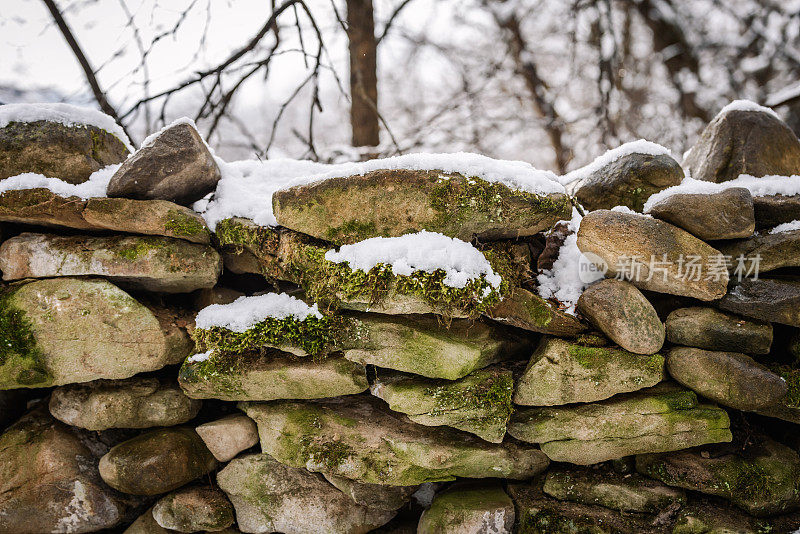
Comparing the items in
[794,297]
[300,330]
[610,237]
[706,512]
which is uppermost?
[610,237]

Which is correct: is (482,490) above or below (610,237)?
below

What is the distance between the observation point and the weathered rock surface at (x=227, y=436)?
2797mm

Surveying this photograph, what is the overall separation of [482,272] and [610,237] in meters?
0.74

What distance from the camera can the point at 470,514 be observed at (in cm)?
246

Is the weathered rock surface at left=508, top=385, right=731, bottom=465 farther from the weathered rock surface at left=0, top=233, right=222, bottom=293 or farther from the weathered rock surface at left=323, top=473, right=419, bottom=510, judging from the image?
the weathered rock surface at left=0, top=233, right=222, bottom=293

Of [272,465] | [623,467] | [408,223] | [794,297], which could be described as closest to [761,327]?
[794,297]

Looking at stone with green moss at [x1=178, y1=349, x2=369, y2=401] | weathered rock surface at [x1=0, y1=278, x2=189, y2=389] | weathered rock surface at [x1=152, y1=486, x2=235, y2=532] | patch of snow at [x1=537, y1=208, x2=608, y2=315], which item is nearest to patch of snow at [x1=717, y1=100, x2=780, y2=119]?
patch of snow at [x1=537, y1=208, x2=608, y2=315]

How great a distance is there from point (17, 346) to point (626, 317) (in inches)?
140

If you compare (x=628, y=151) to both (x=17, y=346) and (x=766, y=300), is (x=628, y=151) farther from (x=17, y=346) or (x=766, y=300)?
(x=17, y=346)

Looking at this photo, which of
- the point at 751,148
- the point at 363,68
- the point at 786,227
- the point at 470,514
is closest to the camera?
the point at 470,514

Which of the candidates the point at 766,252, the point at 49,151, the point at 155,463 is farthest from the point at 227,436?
the point at 766,252

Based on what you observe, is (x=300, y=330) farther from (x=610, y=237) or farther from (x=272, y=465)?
(x=610, y=237)

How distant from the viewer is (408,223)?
253cm

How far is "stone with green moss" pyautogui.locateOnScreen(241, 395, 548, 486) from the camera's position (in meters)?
2.50
